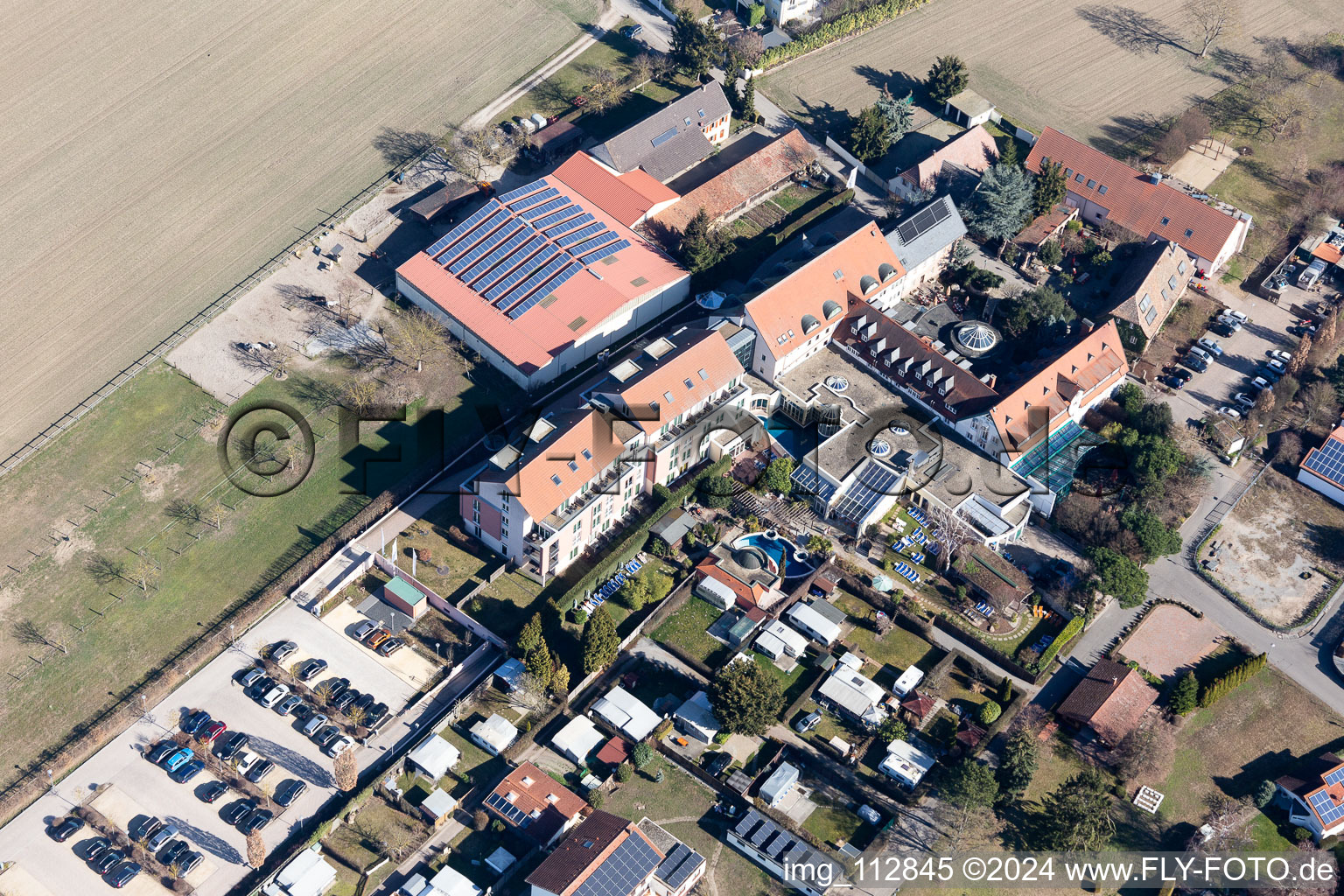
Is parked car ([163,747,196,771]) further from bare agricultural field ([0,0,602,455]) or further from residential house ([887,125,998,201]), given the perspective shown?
residential house ([887,125,998,201])

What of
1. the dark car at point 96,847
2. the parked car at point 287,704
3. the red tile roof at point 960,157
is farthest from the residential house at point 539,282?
the dark car at point 96,847

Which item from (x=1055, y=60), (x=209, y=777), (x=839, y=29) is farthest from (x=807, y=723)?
(x=1055, y=60)

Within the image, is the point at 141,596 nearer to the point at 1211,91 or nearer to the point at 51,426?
the point at 51,426

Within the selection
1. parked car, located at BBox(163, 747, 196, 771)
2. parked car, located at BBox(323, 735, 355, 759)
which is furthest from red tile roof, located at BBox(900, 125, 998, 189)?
parked car, located at BBox(163, 747, 196, 771)

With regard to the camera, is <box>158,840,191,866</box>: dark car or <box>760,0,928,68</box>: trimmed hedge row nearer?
<box>158,840,191,866</box>: dark car

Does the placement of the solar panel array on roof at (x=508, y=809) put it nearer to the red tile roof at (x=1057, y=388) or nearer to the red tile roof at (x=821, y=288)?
the red tile roof at (x=821, y=288)
